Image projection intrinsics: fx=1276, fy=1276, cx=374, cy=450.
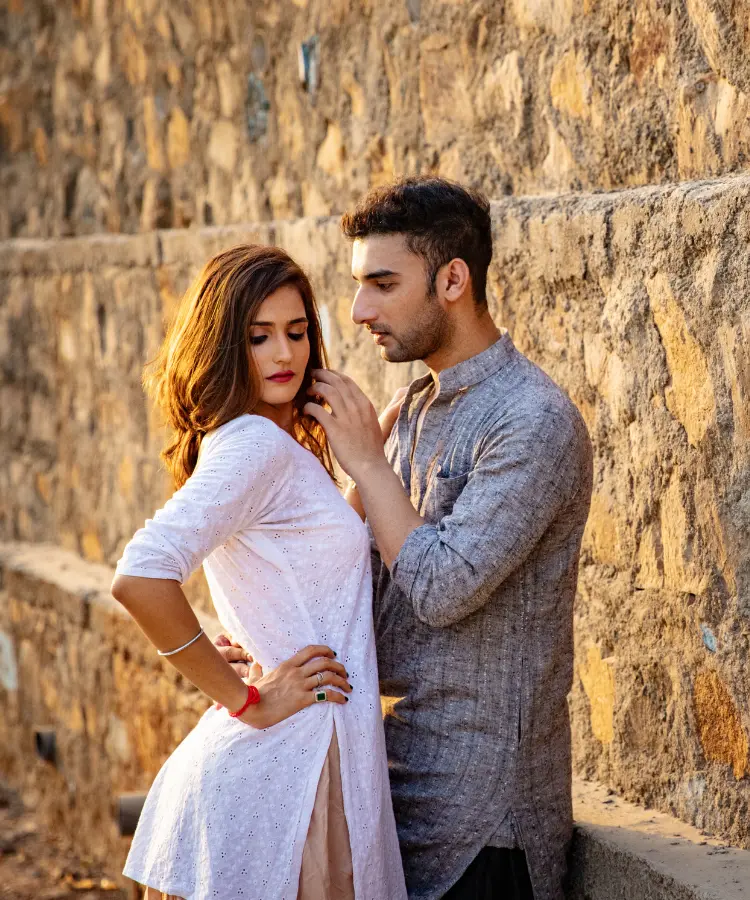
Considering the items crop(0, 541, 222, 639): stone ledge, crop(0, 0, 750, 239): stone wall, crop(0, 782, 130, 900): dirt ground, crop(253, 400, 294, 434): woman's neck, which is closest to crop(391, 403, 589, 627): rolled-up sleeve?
crop(253, 400, 294, 434): woman's neck

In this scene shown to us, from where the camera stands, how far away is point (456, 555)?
220 centimetres

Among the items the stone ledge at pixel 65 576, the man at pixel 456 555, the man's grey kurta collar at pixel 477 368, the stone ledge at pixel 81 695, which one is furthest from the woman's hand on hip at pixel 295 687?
the stone ledge at pixel 65 576

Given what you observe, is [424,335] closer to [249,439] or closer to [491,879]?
[249,439]

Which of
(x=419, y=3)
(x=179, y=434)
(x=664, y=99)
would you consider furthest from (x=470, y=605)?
(x=419, y=3)

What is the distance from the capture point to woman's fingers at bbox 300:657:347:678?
228 centimetres

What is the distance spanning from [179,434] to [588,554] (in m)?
1.00

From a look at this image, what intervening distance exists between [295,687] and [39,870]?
12.5 ft

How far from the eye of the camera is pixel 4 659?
662 cm

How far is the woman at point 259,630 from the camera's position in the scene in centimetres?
220

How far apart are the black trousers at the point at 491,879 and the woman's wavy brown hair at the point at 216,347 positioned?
3.00 ft

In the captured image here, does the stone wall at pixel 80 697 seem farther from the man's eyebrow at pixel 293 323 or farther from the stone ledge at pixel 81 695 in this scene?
the man's eyebrow at pixel 293 323

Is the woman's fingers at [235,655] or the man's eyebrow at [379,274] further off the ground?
the man's eyebrow at [379,274]

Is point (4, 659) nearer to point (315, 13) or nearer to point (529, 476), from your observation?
point (315, 13)

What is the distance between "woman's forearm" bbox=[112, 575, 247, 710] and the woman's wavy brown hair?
1.17ft
